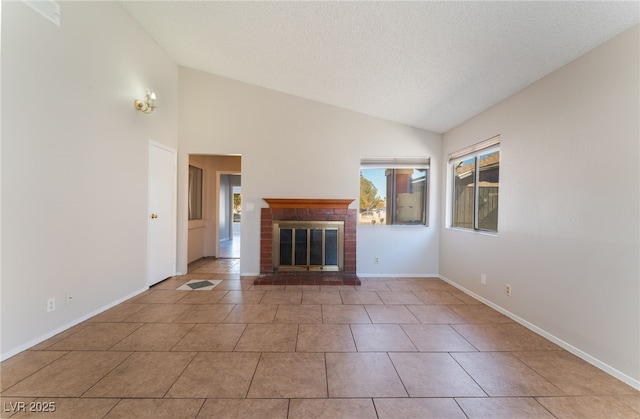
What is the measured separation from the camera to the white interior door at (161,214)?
3615 millimetres

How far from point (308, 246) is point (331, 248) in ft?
1.21

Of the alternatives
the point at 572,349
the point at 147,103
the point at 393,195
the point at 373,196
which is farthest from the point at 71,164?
the point at 572,349

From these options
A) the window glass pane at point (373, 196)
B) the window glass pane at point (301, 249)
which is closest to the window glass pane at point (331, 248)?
the window glass pane at point (301, 249)

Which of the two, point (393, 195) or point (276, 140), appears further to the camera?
point (393, 195)

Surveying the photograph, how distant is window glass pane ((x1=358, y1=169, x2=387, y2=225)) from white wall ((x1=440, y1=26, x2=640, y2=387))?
Result: 1.74 meters

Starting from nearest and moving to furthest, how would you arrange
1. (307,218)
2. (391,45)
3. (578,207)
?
(578,207) < (391,45) < (307,218)

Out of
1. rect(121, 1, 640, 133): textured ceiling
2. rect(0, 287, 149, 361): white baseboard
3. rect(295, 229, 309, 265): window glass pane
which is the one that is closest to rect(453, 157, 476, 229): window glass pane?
rect(121, 1, 640, 133): textured ceiling

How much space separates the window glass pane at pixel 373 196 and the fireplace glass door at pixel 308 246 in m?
0.49

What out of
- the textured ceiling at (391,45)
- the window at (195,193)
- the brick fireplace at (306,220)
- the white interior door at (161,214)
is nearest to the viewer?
the textured ceiling at (391,45)

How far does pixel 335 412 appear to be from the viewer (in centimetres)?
145

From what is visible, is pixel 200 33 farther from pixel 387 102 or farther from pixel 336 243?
pixel 336 243

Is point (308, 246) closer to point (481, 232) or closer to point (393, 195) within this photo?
point (393, 195)

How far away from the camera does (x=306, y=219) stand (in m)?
4.15

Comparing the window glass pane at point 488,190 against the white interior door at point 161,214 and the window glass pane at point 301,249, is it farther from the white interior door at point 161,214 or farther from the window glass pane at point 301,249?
the white interior door at point 161,214
